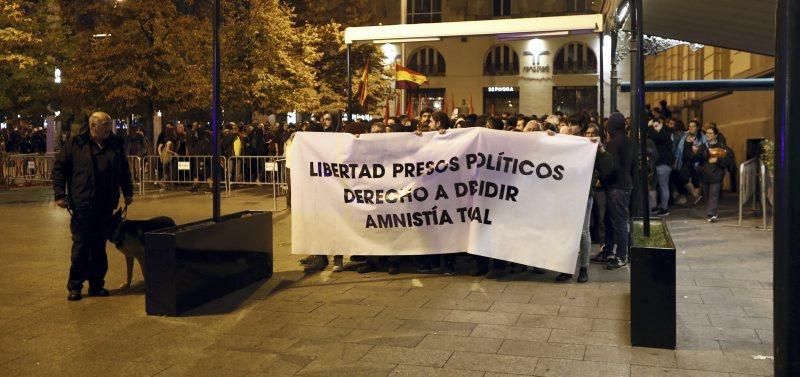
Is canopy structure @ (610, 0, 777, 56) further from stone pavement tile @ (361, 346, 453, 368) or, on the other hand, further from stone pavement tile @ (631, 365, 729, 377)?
stone pavement tile @ (361, 346, 453, 368)

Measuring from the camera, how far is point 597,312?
705cm

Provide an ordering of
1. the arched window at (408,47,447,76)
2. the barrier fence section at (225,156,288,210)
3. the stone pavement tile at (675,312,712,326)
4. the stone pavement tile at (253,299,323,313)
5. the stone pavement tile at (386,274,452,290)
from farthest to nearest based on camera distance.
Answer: the arched window at (408,47,447,76) < the barrier fence section at (225,156,288,210) < the stone pavement tile at (386,274,452,290) < the stone pavement tile at (253,299,323,313) < the stone pavement tile at (675,312,712,326)

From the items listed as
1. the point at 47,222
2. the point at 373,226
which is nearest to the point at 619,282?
the point at 373,226

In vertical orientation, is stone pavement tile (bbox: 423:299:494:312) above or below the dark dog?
below

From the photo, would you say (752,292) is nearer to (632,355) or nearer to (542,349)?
(632,355)

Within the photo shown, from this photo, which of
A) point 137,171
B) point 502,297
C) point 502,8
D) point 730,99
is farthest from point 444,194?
point 502,8

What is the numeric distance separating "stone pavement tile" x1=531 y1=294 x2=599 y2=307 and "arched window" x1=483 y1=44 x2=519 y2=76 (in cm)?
4111

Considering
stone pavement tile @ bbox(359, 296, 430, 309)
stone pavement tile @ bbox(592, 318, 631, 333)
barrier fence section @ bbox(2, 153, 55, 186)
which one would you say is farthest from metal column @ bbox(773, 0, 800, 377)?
barrier fence section @ bbox(2, 153, 55, 186)

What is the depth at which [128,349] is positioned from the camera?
19.3 feet

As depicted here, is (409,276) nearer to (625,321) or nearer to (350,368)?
(625,321)

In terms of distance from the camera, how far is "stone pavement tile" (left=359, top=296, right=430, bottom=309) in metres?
7.36

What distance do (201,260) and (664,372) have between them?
4156 mm

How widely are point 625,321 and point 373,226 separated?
3.16m

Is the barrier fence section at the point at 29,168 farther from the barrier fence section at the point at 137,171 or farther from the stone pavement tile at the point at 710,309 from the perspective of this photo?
the stone pavement tile at the point at 710,309
